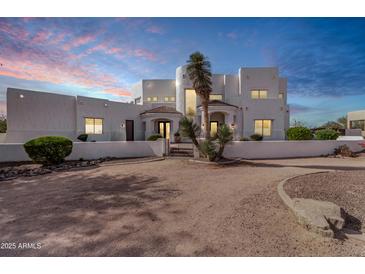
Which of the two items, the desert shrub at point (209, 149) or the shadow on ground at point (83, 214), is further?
the desert shrub at point (209, 149)

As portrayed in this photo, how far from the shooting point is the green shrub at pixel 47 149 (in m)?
9.73

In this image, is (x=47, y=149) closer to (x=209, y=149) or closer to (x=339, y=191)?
(x=209, y=149)

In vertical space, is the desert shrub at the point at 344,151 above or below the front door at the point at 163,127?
below

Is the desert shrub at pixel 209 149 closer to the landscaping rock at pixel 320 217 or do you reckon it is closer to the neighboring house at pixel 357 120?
the landscaping rock at pixel 320 217

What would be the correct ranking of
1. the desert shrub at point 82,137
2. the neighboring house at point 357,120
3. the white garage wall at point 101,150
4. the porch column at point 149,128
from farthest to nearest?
the neighboring house at point 357,120, the porch column at point 149,128, the desert shrub at point 82,137, the white garage wall at point 101,150

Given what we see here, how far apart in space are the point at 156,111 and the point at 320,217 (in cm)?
1769

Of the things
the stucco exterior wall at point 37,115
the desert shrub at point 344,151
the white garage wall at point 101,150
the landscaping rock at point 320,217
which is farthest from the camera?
the desert shrub at point 344,151

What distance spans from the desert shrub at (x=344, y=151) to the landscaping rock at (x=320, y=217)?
13.8 metres

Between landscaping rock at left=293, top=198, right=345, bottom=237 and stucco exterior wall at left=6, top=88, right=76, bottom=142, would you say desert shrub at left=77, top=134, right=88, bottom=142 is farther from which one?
landscaping rock at left=293, top=198, right=345, bottom=237

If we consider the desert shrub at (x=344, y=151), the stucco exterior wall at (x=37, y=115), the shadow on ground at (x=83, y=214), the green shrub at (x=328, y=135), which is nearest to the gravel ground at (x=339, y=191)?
the shadow on ground at (x=83, y=214)

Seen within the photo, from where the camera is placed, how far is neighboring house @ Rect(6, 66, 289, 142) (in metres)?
14.3

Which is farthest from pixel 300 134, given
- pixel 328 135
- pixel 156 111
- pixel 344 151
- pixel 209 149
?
pixel 156 111

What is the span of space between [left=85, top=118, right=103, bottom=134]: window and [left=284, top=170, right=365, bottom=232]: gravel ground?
56.5 ft

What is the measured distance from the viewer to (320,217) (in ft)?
11.6
